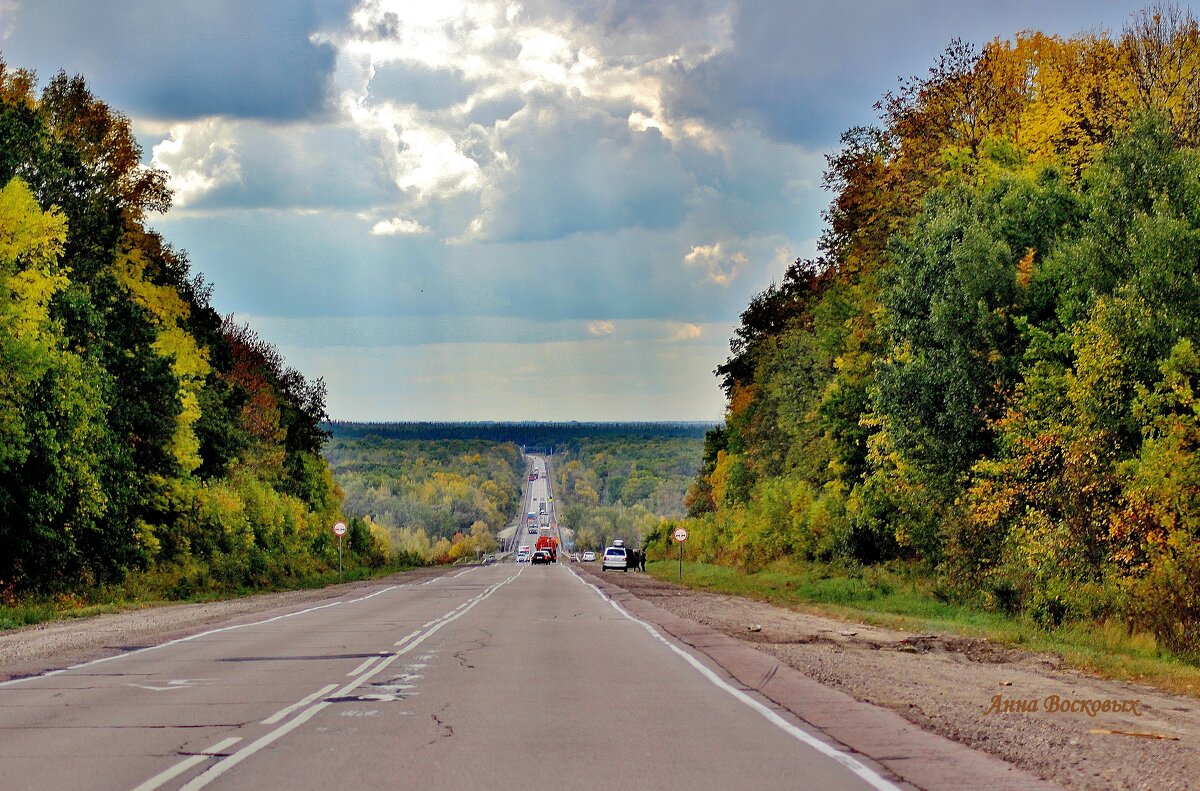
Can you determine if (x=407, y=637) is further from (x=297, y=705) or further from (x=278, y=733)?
(x=278, y=733)

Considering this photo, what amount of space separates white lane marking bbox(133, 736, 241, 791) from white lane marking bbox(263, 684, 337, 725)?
99 cm

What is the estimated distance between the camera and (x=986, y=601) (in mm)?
30562

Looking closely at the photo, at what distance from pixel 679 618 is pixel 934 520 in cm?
1101

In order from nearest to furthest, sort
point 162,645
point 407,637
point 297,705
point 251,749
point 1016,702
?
point 251,749, point 297,705, point 1016,702, point 162,645, point 407,637

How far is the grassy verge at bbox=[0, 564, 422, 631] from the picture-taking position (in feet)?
93.3

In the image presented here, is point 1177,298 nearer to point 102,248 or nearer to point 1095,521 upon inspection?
point 1095,521

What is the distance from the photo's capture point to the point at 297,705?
1250 cm

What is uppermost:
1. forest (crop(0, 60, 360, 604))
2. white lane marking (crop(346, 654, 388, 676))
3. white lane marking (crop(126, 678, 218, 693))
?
forest (crop(0, 60, 360, 604))

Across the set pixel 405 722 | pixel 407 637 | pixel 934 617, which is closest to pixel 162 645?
pixel 407 637

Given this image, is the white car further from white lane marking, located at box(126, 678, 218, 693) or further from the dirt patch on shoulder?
white lane marking, located at box(126, 678, 218, 693)

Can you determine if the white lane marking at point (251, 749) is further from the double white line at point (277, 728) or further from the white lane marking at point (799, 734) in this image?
the white lane marking at point (799, 734)

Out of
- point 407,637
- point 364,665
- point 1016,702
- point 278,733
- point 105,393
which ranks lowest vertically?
point 407,637

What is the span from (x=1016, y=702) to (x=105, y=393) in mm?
34161

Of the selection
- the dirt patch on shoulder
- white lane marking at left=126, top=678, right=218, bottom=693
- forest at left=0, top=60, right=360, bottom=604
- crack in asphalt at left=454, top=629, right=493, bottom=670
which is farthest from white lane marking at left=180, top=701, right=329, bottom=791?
forest at left=0, top=60, right=360, bottom=604
